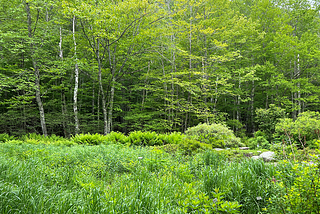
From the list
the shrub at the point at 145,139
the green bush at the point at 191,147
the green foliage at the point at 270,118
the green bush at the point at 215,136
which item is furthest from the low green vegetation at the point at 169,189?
the green foliage at the point at 270,118

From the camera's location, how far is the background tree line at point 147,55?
9.43 m

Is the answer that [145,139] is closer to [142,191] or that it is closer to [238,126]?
[142,191]

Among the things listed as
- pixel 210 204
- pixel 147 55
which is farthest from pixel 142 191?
pixel 147 55

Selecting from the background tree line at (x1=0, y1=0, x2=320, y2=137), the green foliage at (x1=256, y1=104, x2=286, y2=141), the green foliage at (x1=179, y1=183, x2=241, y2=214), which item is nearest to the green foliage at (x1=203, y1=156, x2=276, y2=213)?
the green foliage at (x1=179, y1=183, x2=241, y2=214)

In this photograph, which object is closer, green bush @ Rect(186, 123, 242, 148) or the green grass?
the green grass

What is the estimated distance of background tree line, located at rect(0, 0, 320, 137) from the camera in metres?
9.43

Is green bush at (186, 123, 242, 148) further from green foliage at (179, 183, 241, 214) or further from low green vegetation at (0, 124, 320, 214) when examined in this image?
green foliage at (179, 183, 241, 214)

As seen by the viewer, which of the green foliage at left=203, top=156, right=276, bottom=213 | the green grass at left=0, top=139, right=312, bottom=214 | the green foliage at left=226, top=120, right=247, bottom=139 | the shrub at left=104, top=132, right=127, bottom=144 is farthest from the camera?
the green foliage at left=226, top=120, right=247, bottom=139

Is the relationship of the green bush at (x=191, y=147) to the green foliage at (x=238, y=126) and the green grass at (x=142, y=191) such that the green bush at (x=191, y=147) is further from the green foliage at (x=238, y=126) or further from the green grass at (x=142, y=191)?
the green foliage at (x=238, y=126)

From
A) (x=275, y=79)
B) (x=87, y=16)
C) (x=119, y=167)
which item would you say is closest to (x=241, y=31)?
(x=275, y=79)

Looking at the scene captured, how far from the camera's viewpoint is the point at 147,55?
1141 centimetres

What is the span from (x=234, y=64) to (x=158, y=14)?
7.93 m

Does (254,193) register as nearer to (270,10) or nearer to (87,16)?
(87,16)

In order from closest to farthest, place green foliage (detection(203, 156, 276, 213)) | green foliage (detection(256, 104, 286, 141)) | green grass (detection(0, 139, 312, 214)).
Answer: green grass (detection(0, 139, 312, 214))
green foliage (detection(203, 156, 276, 213))
green foliage (detection(256, 104, 286, 141))
